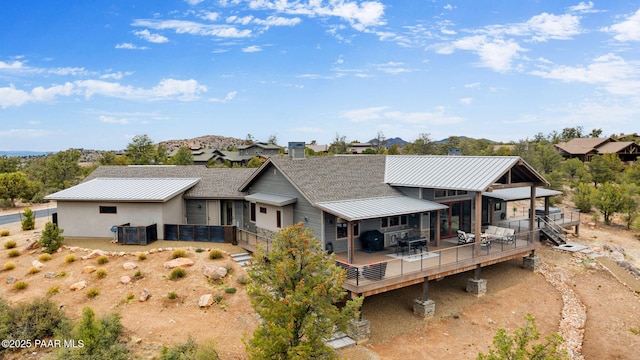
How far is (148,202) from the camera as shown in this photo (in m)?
22.4

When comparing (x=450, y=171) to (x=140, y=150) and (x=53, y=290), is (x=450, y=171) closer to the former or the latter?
(x=53, y=290)

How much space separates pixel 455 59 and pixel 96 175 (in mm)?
31785

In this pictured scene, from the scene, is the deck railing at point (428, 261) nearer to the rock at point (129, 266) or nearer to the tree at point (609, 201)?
the rock at point (129, 266)

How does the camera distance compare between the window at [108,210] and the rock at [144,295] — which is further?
the window at [108,210]

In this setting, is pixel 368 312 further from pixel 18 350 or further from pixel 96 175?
pixel 96 175

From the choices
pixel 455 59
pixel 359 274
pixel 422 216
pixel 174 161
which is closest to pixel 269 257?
pixel 359 274

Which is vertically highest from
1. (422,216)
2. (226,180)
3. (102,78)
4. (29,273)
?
(102,78)

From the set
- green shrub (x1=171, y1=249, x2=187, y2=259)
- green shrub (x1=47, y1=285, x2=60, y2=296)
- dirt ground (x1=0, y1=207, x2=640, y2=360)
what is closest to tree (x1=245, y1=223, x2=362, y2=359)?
dirt ground (x1=0, y1=207, x2=640, y2=360)

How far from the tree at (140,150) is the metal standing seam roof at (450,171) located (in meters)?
55.3

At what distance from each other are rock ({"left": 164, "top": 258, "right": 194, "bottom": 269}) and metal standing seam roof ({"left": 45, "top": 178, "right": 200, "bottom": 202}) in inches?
185

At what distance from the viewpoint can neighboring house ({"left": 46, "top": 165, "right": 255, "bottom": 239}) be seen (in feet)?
74.1

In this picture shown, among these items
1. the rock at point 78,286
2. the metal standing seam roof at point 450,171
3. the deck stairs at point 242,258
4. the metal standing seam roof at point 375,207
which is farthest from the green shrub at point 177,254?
the metal standing seam roof at point 450,171

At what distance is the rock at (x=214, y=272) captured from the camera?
56.0ft

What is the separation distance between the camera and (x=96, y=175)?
27.6m
